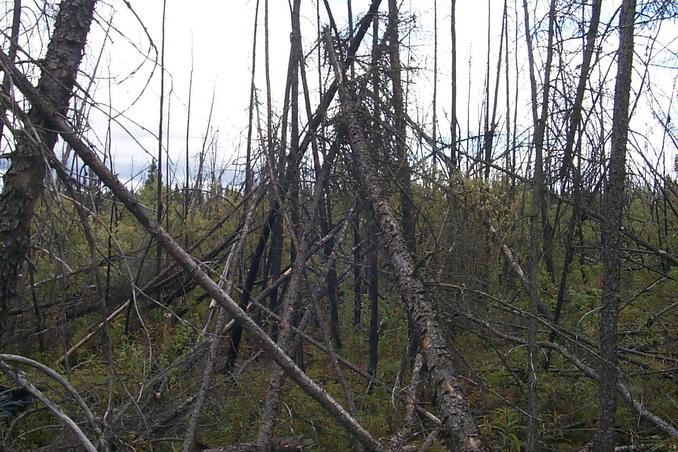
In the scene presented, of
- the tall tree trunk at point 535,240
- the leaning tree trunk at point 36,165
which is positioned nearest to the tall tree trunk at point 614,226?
the tall tree trunk at point 535,240

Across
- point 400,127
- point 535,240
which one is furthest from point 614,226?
point 400,127

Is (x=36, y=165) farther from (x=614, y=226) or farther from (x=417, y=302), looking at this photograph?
(x=614, y=226)

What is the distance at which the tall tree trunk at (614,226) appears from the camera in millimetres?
3346

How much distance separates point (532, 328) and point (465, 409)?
3.87 ft

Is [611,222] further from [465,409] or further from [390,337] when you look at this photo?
[390,337]

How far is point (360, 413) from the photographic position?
5.44 meters

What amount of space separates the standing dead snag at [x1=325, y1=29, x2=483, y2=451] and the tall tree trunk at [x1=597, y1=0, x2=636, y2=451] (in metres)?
1.06

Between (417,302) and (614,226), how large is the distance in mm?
1324

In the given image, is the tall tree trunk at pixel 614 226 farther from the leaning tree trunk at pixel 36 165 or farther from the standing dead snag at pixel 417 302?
the leaning tree trunk at pixel 36 165

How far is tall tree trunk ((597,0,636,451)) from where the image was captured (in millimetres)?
3346

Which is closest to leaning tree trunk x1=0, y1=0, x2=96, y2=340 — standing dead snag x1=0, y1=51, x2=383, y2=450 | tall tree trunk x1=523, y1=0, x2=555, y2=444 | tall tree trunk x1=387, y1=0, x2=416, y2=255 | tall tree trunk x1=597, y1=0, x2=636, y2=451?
standing dead snag x1=0, y1=51, x2=383, y2=450

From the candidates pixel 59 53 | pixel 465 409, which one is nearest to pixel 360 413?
pixel 465 409

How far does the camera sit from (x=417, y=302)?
10.5 feet

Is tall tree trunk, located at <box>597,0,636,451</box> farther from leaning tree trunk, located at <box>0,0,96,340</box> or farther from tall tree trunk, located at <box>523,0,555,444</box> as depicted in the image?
leaning tree trunk, located at <box>0,0,96,340</box>
